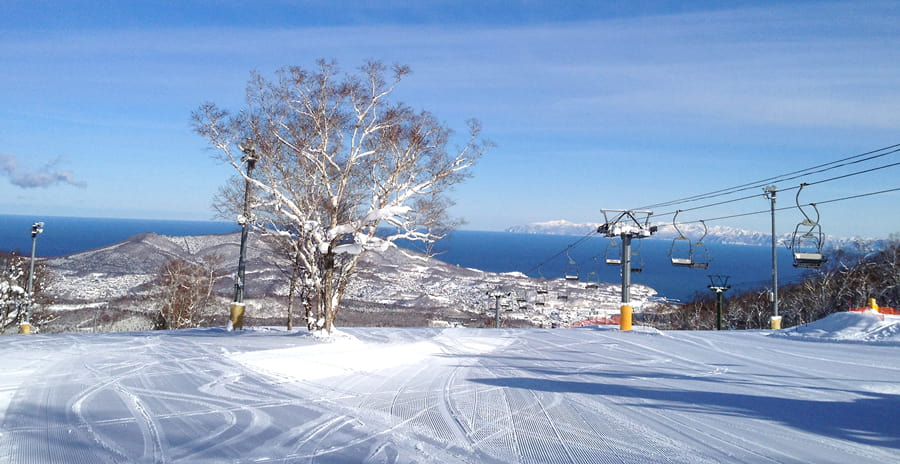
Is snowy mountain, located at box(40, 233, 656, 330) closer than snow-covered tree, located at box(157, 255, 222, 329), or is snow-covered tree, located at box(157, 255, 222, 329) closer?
snow-covered tree, located at box(157, 255, 222, 329)

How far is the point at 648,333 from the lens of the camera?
16422 millimetres

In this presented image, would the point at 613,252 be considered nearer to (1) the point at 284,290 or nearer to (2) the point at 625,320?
(2) the point at 625,320

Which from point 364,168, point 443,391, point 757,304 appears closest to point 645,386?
point 443,391

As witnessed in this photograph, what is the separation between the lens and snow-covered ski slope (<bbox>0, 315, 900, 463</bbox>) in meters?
5.57

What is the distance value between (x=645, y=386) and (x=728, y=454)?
3157mm

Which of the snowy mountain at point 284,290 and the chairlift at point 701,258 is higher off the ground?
the chairlift at point 701,258

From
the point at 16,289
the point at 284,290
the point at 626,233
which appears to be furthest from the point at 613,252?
the point at 284,290

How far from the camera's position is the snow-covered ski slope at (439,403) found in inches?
219

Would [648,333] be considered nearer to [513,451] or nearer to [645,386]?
[645,386]

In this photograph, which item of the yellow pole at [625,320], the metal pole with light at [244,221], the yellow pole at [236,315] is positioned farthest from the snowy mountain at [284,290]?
the metal pole with light at [244,221]

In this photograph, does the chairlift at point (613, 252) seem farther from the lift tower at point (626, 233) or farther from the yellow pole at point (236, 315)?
the yellow pole at point (236, 315)

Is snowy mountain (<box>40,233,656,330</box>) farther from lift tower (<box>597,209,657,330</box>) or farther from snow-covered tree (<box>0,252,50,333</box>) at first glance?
lift tower (<box>597,209,657,330</box>)

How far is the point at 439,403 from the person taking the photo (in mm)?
7609

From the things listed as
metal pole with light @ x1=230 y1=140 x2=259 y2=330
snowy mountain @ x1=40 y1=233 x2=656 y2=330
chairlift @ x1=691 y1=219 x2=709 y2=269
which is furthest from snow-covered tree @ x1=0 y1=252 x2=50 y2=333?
chairlift @ x1=691 y1=219 x2=709 y2=269
